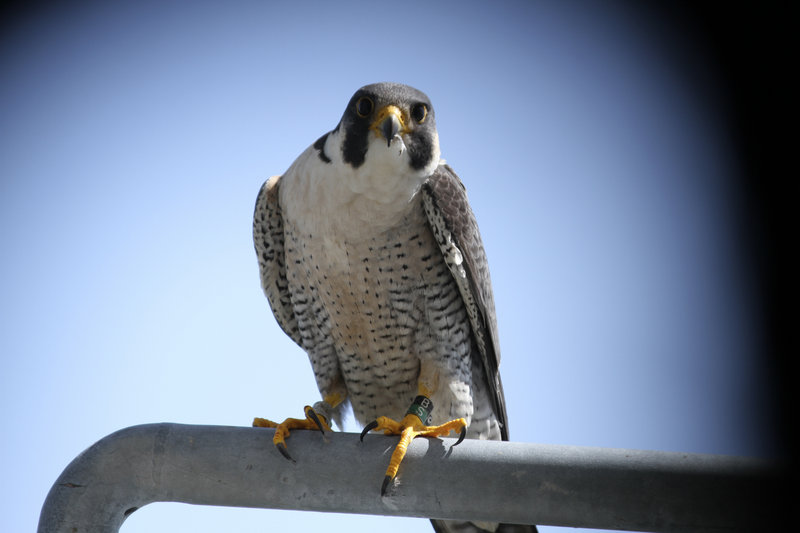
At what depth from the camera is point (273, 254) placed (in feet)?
10.0

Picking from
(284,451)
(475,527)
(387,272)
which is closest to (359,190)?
(387,272)

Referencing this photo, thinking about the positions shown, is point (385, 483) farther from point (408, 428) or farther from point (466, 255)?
point (466, 255)

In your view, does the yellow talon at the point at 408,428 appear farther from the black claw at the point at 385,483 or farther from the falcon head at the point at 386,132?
the falcon head at the point at 386,132

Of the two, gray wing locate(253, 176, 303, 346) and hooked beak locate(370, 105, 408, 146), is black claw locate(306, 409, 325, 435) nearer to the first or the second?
gray wing locate(253, 176, 303, 346)

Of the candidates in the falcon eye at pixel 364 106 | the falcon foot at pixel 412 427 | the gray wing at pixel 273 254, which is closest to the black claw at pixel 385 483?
the falcon foot at pixel 412 427

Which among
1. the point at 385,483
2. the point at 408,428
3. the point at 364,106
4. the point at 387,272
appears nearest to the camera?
the point at 385,483

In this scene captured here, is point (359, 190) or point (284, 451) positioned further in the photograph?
point (359, 190)

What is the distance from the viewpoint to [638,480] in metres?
1.37

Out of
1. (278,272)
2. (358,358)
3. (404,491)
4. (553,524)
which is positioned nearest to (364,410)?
(358,358)

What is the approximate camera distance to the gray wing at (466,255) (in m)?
2.62

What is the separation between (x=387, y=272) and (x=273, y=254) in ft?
2.28

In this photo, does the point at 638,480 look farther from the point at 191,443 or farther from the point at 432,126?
the point at 432,126

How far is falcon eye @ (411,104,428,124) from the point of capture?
2.50 meters

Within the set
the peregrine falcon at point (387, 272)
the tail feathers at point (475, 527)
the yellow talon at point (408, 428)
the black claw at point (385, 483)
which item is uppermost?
the peregrine falcon at point (387, 272)
